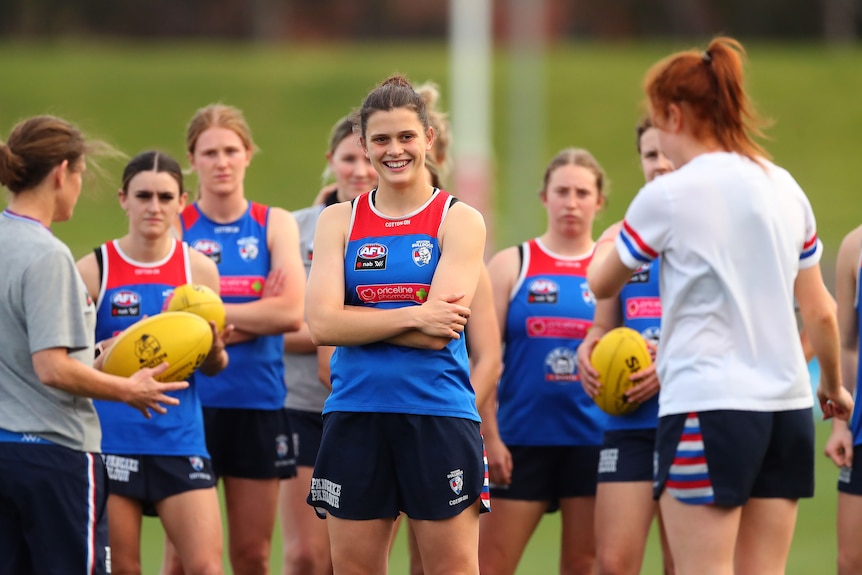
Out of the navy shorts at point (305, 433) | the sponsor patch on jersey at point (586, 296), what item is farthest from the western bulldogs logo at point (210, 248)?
the sponsor patch on jersey at point (586, 296)

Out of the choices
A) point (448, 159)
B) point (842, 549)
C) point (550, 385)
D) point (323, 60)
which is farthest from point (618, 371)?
point (323, 60)

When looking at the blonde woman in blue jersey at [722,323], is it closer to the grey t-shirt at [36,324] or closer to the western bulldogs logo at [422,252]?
the western bulldogs logo at [422,252]

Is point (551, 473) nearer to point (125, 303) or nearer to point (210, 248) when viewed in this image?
point (210, 248)

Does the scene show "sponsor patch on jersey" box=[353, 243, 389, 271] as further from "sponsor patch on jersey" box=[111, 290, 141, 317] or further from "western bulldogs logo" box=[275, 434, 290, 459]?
"western bulldogs logo" box=[275, 434, 290, 459]

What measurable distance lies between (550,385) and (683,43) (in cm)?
3636

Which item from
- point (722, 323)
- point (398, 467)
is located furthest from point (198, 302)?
point (722, 323)

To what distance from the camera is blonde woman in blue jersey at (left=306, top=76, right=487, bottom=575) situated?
441cm

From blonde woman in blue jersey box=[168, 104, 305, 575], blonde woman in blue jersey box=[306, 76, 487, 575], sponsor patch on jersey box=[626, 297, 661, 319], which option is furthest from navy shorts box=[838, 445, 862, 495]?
blonde woman in blue jersey box=[168, 104, 305, 575]

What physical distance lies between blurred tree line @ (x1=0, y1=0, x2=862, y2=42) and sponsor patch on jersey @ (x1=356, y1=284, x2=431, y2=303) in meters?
37.9

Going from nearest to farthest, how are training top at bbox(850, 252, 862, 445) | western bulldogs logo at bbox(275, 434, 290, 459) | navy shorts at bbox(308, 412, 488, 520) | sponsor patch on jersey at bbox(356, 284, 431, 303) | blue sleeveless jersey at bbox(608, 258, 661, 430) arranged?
navy shorts at bbox(308, 412, 488, 520) < sponsor patch on jersey at bbox(356, 284, 431, 303) < training top at bbox(850, 252, 862, 445) < blue sleeveless jersey at bbox(608, 258, 661, 430) < western bulldogs logo at bbox(275, 434, 290, 459)

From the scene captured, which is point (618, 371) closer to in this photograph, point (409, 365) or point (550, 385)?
point (550, 385)

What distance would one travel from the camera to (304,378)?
21.8ft

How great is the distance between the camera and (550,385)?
6.12 metres

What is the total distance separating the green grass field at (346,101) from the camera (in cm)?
3028
